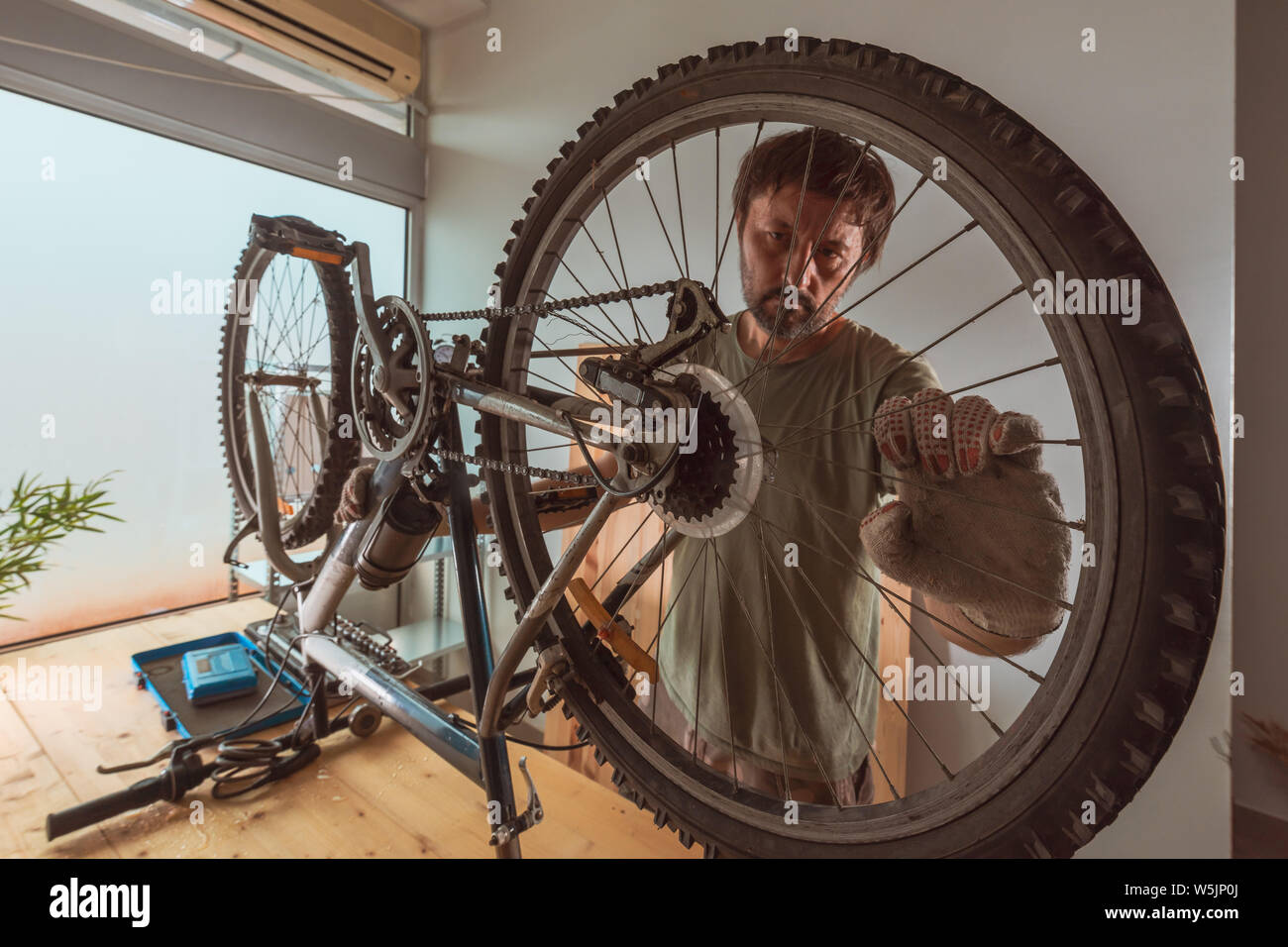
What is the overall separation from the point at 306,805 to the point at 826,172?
1190mm

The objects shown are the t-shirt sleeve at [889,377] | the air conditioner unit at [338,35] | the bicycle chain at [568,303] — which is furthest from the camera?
the air conditioner unit at [338,35]

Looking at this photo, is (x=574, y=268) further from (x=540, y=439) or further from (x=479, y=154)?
(x=479, y=154)

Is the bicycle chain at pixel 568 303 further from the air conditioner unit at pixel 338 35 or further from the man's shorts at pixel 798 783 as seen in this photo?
the air conditioner unit at pixel 338 35

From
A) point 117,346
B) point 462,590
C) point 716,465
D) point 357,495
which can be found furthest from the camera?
point 117,346

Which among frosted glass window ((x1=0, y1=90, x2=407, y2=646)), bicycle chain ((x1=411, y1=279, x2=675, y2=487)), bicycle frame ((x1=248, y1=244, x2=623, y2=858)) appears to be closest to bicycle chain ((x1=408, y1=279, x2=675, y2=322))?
bicycle chain ((x1=411, y1=279, x2=675, y2=487))

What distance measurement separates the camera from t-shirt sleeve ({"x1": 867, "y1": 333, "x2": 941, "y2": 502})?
2.36 ft

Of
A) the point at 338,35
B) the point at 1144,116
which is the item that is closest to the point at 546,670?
the point at 1144,116

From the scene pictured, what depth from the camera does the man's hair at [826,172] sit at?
747 mm

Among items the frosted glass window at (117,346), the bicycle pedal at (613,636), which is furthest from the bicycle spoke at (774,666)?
the frosted glass window at (117,346)

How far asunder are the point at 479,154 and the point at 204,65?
2.29 ft

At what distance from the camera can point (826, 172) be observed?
2.46 feet

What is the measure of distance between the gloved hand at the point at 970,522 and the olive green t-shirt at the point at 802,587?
21cm

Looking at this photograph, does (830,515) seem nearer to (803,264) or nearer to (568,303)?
(803,264)

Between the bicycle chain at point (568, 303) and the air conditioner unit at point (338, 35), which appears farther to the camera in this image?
the air conditioner unit at point (338, 35)
